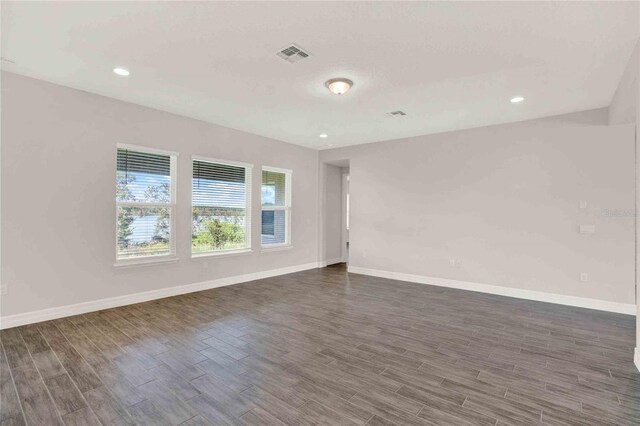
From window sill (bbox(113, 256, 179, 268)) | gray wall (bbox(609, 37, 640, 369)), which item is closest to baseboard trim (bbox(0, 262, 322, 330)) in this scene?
window sill (bbox(113, 256, 179, 268))

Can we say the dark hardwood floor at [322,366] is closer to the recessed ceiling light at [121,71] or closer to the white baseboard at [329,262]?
the recessed ceiling light at [121,71]

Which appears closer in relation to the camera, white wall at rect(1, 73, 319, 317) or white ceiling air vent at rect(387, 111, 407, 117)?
white wall at rect(1, 73, 319, 317)

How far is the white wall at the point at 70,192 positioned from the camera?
3531mm

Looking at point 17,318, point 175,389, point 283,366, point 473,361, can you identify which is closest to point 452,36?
point 473,361

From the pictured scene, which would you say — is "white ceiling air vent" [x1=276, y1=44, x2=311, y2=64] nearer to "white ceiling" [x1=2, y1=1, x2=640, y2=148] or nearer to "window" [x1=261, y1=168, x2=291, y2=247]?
"white ceiling" [x1=2, y1=1, x2=640, y2=148]

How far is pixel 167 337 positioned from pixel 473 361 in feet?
10.1

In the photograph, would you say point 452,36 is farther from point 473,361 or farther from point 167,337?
point 167,337

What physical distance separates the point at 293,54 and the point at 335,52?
0.42 meters

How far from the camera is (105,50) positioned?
118 inches

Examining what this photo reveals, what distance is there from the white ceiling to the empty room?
0.09ft

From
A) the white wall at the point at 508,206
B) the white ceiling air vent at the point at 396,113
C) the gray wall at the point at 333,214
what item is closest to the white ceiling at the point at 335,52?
the white ceiling air vent at the point at 396,113

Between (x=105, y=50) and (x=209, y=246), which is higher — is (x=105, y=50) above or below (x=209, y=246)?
above

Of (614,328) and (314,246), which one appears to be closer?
(614,328)

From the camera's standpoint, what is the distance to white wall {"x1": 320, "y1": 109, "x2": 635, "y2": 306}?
4352 mm
